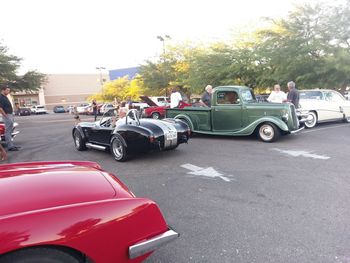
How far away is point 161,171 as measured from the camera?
6203 mm

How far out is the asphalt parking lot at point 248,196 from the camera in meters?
3.10

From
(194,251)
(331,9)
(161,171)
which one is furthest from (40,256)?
(331,9)

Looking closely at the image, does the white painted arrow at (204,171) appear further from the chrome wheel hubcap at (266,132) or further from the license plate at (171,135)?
the chrome wheel hubcap at (266,132)

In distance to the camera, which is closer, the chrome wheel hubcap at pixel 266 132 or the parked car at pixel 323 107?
the chrome wheel hubcap at pixel 266 132

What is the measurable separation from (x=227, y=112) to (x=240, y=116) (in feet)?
1.48

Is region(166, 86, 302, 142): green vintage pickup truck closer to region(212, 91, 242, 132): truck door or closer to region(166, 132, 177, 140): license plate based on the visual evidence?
region(212, 91, 242, 132): truck door

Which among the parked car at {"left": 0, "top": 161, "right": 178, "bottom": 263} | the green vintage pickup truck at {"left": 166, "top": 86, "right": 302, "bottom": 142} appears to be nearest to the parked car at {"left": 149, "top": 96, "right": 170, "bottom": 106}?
the green vintage pickup truck at {"left": 166, "top": 86, "right": 302, "bottom": 142}

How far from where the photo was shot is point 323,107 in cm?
1272

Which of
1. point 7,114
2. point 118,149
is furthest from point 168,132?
point 7,114

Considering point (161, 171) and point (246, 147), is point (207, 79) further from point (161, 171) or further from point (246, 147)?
point (161, 171)

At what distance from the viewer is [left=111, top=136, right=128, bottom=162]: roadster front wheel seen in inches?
280

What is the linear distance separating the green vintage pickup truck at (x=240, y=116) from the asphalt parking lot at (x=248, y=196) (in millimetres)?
660

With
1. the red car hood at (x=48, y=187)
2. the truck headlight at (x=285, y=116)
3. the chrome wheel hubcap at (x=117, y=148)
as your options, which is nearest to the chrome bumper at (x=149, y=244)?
the red car hood at (x=48, y=187)

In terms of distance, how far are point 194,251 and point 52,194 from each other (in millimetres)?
1570
